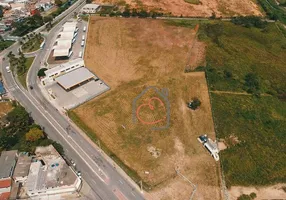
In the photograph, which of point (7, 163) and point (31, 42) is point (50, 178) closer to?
point (7, 163)

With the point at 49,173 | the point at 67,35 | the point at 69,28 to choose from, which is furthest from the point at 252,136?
the point at 69,28

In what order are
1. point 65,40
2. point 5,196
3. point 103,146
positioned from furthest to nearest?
point 65,40 < point 103,146 < point 5,196

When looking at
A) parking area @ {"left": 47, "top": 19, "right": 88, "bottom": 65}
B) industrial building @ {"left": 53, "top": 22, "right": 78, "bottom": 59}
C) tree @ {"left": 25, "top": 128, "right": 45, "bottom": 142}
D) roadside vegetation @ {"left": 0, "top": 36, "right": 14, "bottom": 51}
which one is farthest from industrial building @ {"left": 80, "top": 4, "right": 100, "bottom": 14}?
tree @ {"left": 25, "top": 128, "right": 45, "bottom": 142}

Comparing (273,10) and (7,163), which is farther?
(273,10)

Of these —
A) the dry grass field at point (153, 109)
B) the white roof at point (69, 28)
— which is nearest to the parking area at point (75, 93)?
the dry grass field at point (153, 109)

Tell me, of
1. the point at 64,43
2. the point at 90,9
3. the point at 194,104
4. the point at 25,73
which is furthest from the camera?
the point at 90,9

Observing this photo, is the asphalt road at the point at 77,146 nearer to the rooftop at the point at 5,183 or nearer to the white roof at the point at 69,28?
the rooftop at the point at 5,183

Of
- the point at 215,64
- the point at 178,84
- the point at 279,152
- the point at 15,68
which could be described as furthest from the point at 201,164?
the point at 15,68
